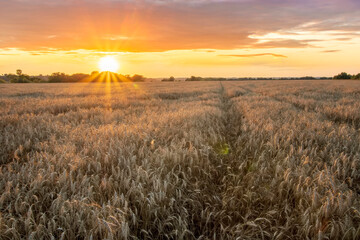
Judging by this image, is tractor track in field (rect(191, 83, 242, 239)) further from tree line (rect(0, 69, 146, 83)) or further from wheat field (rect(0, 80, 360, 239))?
tree line (rect(0, 69, 146, 83))

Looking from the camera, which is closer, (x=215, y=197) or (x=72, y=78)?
(x=215, y=197)

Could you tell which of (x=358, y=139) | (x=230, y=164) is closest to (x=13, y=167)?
(x=230, y=164)

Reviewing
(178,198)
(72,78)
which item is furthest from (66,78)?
(178,198)

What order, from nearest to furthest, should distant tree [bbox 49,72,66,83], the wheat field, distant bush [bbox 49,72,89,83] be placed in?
the wheat field < distant tree [bbox 49,72,66,83] < distant bush [bbox 49,72,89,83]

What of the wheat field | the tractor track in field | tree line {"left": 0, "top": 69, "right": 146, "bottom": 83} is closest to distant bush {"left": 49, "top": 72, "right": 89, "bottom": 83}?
tree line {"left": 0, "top": 69, "right": 146, "bottom": 83}

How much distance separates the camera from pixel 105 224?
4.43 feet

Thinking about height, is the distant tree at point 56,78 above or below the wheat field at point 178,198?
above

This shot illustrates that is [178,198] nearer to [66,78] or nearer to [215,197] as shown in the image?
[215,197]

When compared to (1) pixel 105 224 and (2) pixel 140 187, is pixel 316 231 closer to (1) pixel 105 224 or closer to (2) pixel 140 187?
(2) pixel 140 187

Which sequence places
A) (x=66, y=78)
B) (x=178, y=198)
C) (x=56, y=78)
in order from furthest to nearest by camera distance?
(x=66, y=78) < (x=56, y=78) < (x=178, y=198)

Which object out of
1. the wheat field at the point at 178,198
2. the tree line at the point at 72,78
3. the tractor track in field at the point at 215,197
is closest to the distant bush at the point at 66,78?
the tree line at the point at 72,78

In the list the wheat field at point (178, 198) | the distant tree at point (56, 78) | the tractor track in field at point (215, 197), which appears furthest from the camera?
the distant tree at point (56, 78)

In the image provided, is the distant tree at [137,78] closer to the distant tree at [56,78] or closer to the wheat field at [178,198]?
the distant tree at [56,78]

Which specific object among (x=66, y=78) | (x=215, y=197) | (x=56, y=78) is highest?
(x=66, y=78)
